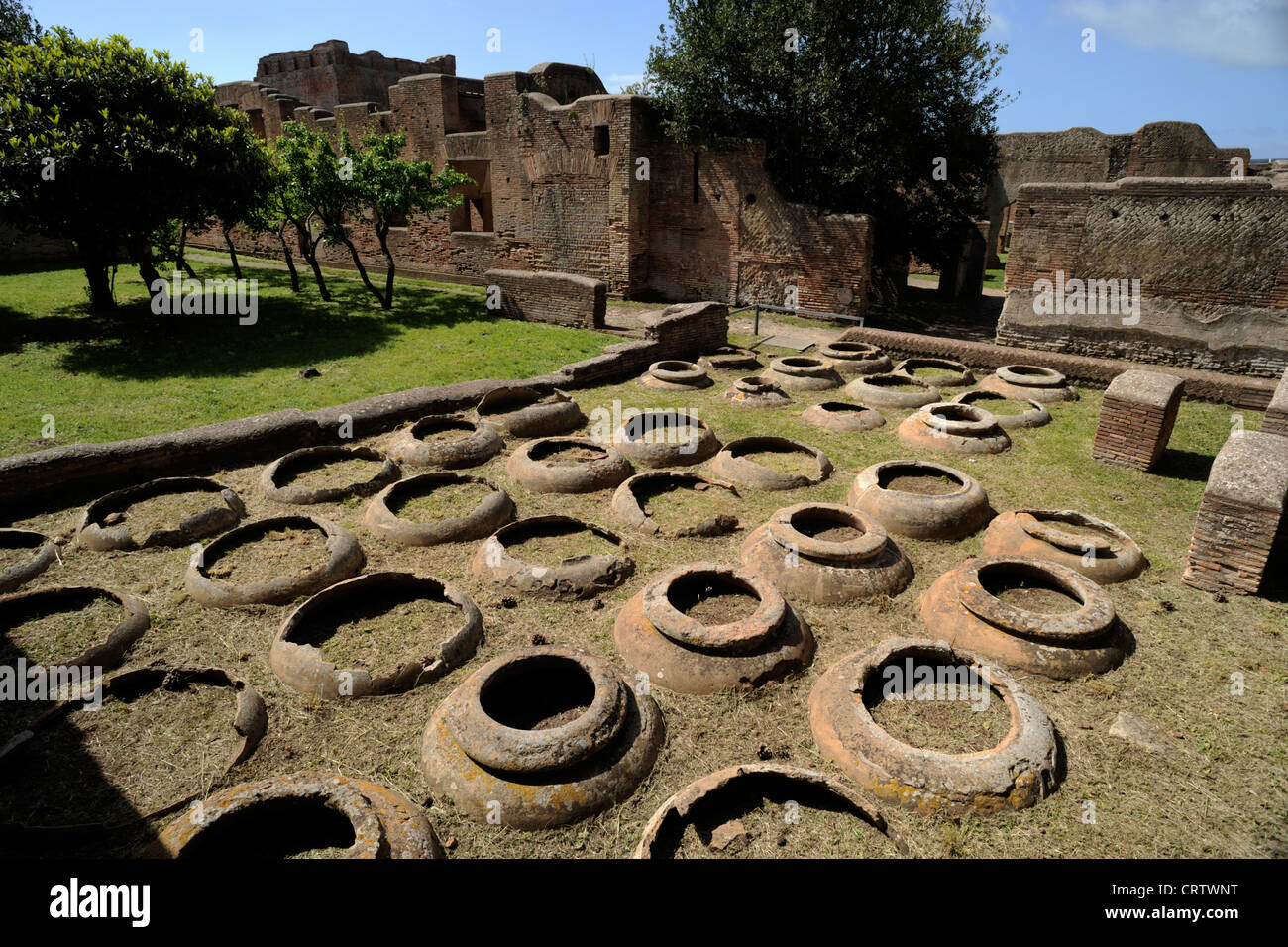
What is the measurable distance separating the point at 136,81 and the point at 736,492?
12.1 m

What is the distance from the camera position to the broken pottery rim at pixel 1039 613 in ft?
15.2

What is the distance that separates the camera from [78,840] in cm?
328

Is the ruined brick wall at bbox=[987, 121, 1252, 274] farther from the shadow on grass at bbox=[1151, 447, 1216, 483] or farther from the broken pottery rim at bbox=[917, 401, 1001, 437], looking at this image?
the broken pottery rim at bbox=[917, 401, 1001, 437]

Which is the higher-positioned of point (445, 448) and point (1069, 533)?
point (445, 448)

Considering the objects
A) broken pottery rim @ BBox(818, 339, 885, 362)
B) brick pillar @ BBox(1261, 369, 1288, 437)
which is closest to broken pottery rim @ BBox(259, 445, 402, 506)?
broken pottery rim @ BBox(818, 339, 885, 362)

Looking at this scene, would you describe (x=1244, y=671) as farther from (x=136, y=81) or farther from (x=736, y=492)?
(x=136, y=81)

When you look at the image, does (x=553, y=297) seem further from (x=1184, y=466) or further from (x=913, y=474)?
(x=1184, y=466)

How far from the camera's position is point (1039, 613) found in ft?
16.3

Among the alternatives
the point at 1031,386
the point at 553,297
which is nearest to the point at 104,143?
the point at 553,297

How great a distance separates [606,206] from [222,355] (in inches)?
365

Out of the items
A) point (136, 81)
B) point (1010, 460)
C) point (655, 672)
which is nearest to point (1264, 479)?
point (1010, 460)

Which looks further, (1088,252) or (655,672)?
(1088,252)

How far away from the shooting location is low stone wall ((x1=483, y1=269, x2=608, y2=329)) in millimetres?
14102

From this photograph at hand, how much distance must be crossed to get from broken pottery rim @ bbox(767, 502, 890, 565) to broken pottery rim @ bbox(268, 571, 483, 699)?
2438mm
